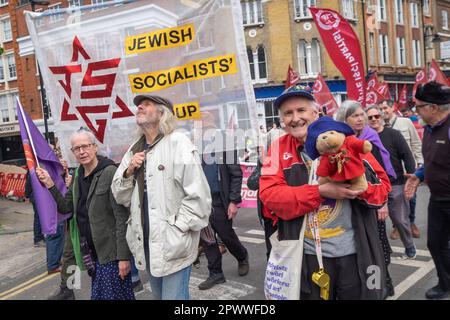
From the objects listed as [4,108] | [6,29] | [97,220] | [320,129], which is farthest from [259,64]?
[320,129]

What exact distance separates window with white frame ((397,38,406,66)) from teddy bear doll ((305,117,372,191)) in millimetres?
35754

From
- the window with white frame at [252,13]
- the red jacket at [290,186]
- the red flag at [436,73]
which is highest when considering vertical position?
the window with white frame at [252,13]

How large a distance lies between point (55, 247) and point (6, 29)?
33572mm

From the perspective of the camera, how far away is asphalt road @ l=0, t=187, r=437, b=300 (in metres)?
4.43

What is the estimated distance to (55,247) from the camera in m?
5.62

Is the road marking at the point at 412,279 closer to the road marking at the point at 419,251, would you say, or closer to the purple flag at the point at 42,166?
→ the road marking at the point at 419,251

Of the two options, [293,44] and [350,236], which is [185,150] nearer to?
[350,236]

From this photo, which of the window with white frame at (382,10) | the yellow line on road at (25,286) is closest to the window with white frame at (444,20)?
the window with white frame at (382,10)

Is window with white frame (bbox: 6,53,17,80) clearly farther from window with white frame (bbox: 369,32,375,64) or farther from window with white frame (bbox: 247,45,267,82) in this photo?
window with white frame (bbox: 369,32,375,64)

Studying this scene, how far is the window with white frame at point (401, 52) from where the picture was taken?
34438mm

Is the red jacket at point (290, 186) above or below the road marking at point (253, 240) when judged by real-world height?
above

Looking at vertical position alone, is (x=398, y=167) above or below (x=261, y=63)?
below

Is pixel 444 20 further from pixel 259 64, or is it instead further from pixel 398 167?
pixel 398 167

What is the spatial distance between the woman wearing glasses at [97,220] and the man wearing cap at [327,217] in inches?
54.3
